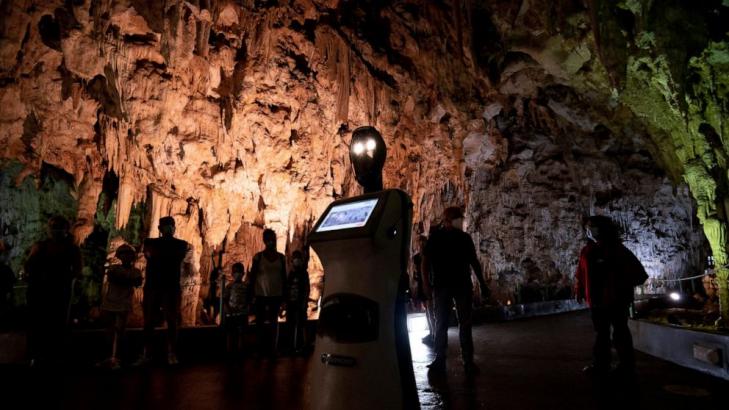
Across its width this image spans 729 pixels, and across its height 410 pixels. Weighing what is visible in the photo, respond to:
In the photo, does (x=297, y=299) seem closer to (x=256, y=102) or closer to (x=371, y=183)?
(x=371, y=183)

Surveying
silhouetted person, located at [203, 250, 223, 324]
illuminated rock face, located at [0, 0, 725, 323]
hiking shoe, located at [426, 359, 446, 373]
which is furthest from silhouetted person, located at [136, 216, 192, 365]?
silhouetted person, located at [203, 250, 223, 324]

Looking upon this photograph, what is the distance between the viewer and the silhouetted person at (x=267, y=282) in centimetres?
509

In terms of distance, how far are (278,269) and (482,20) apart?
33.0 feet

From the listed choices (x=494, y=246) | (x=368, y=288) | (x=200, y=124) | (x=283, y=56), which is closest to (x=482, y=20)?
(x=283, y=56)

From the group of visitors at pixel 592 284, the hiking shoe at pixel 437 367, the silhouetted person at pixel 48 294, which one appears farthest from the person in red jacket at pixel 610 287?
the silhouetted person at pixel 48 294

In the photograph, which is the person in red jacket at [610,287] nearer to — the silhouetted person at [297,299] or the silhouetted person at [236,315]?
the silhouetted person at [297,299]

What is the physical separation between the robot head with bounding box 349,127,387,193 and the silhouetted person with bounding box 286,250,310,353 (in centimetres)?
308

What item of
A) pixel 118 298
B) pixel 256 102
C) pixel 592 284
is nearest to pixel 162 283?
pixel 118 298

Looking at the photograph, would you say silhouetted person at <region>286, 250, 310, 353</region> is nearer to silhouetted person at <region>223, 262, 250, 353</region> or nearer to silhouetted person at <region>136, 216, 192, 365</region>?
silhouetted person at <region>223, 262, 250, 353</region>

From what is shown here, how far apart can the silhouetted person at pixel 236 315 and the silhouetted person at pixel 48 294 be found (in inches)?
69.2

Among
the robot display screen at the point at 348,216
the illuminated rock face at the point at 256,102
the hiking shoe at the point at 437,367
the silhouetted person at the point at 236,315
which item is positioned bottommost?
the hiking shoe at the point at 437,367

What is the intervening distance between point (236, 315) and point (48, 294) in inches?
78.9

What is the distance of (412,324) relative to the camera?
331 inches

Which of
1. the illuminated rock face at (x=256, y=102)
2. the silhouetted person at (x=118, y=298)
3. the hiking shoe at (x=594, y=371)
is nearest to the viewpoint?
the hiking shoe at (x=594, y=371)
